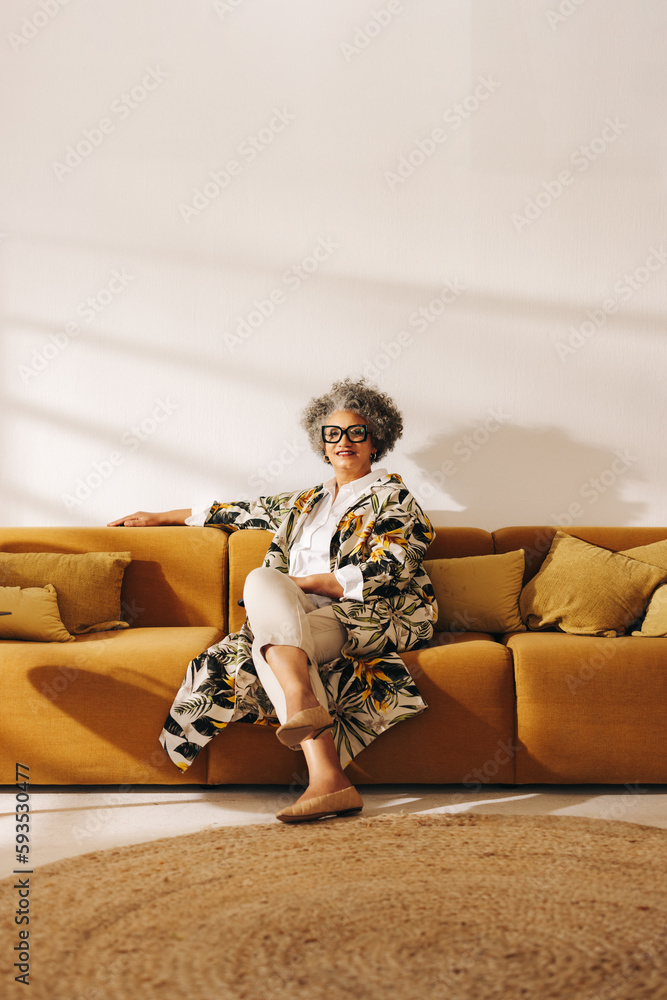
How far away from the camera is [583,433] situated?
3346mm

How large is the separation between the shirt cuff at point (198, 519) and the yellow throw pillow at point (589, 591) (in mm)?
1272

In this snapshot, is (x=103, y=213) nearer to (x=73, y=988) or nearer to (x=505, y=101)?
(x=505, y=101)

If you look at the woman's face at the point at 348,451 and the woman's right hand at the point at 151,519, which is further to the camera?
the woman's right hand at the point at 151,519

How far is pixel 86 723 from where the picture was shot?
7.55 feet

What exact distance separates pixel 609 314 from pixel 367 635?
1963 millimetres

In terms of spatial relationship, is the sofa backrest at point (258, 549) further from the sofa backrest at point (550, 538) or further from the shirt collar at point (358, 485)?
the shirt collar at point (358, 485)

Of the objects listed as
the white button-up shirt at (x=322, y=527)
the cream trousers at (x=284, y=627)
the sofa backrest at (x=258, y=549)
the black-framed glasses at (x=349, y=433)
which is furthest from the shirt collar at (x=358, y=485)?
the cream trousers at (x=284, y=627)

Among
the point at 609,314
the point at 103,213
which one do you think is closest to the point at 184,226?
the point at 103,213

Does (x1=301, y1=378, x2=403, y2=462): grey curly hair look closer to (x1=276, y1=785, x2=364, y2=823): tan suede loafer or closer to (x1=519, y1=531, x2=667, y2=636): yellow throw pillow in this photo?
(x1=519, y1=531, x2=667, y2=636): yellow throw pillow

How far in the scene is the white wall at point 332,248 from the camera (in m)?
3.36

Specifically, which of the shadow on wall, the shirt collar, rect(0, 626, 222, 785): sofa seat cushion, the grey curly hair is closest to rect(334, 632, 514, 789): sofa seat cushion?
rect(0, 626, 222, 785): sofa seat cushion

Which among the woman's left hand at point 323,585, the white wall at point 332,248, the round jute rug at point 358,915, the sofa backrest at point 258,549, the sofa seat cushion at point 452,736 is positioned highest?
the white wall at point 332,248

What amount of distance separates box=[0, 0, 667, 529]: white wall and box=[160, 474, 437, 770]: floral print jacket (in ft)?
2.60

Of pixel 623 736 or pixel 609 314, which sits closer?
pixel 623 736
